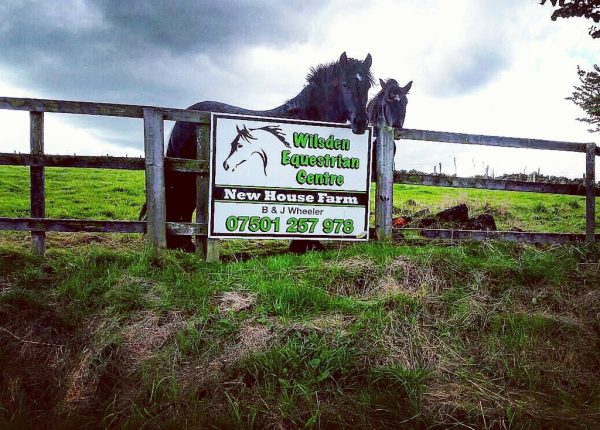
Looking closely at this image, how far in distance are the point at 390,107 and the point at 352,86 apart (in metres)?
4.36

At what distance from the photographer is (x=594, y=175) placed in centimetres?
793

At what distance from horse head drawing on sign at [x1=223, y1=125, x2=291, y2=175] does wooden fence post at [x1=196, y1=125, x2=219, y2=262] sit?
1.08ft

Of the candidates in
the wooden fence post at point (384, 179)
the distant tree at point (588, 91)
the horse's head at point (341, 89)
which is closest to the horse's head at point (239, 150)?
the horse's head at point (341, 89)

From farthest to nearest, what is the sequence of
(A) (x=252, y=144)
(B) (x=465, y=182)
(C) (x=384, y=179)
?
(B) (x=465, y=182), (C) (x=384, y=179), (A) (x=252, y=144)

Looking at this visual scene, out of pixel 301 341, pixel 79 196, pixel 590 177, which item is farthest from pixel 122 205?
pixel 590 177

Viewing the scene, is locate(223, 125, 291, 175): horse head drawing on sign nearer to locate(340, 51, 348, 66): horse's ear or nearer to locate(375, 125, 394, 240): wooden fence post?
locate(375, 125, 394, 240): wooden fence post

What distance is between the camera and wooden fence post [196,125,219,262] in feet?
21.0

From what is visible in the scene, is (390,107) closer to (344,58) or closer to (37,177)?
(344,58)

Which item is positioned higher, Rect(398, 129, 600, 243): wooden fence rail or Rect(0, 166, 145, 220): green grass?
Rect(398, 129, 600, 243): wooden fence rail

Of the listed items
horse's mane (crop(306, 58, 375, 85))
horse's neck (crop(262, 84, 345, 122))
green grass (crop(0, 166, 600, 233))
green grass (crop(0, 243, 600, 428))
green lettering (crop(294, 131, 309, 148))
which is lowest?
green grass (crop(0, 243, 600, 428))

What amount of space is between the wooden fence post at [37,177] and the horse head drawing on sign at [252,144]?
2.37 meters

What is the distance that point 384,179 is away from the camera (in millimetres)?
7109

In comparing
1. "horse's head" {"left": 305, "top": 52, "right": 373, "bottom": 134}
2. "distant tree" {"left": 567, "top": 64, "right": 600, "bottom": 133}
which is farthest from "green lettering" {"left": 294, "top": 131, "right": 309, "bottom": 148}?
"distant tree" {"left": 567, "top": 64, "right": 600, "bottom": 133}

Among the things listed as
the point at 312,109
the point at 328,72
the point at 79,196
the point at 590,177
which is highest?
the point at 328,72
